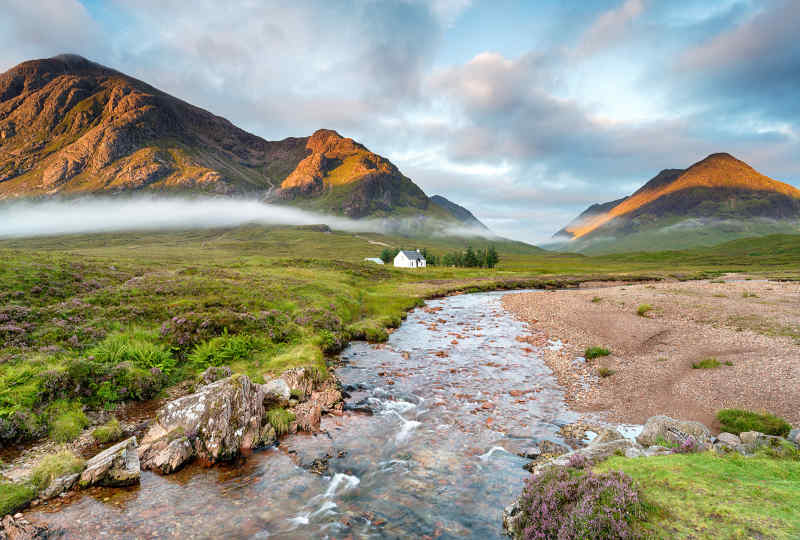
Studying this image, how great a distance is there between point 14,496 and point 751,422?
26.8m

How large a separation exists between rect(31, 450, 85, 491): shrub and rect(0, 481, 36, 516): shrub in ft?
0.87

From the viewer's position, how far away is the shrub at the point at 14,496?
9914 millimetres

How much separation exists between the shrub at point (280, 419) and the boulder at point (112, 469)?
524 centimetres

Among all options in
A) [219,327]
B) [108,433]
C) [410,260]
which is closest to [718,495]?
[108,433]

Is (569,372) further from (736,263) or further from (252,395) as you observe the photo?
(736,263)

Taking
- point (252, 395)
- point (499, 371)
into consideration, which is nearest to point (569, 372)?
point (499, 371)

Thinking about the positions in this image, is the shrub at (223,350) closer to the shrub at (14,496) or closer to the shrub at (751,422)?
the shrub at (14,496)

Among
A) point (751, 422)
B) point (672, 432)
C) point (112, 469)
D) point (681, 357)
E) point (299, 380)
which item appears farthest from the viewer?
point (681, 357)

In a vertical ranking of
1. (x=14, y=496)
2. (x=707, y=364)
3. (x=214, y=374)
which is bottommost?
(x=14, y=496)

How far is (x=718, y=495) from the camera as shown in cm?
797

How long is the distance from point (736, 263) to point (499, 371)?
808 ft

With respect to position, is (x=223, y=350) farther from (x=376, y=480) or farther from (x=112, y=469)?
(x=376, y=480)

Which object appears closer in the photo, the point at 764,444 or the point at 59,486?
the point at 59,486

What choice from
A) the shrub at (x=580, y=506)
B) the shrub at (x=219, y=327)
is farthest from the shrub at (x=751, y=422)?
the shrub at (x=219, y=327)
